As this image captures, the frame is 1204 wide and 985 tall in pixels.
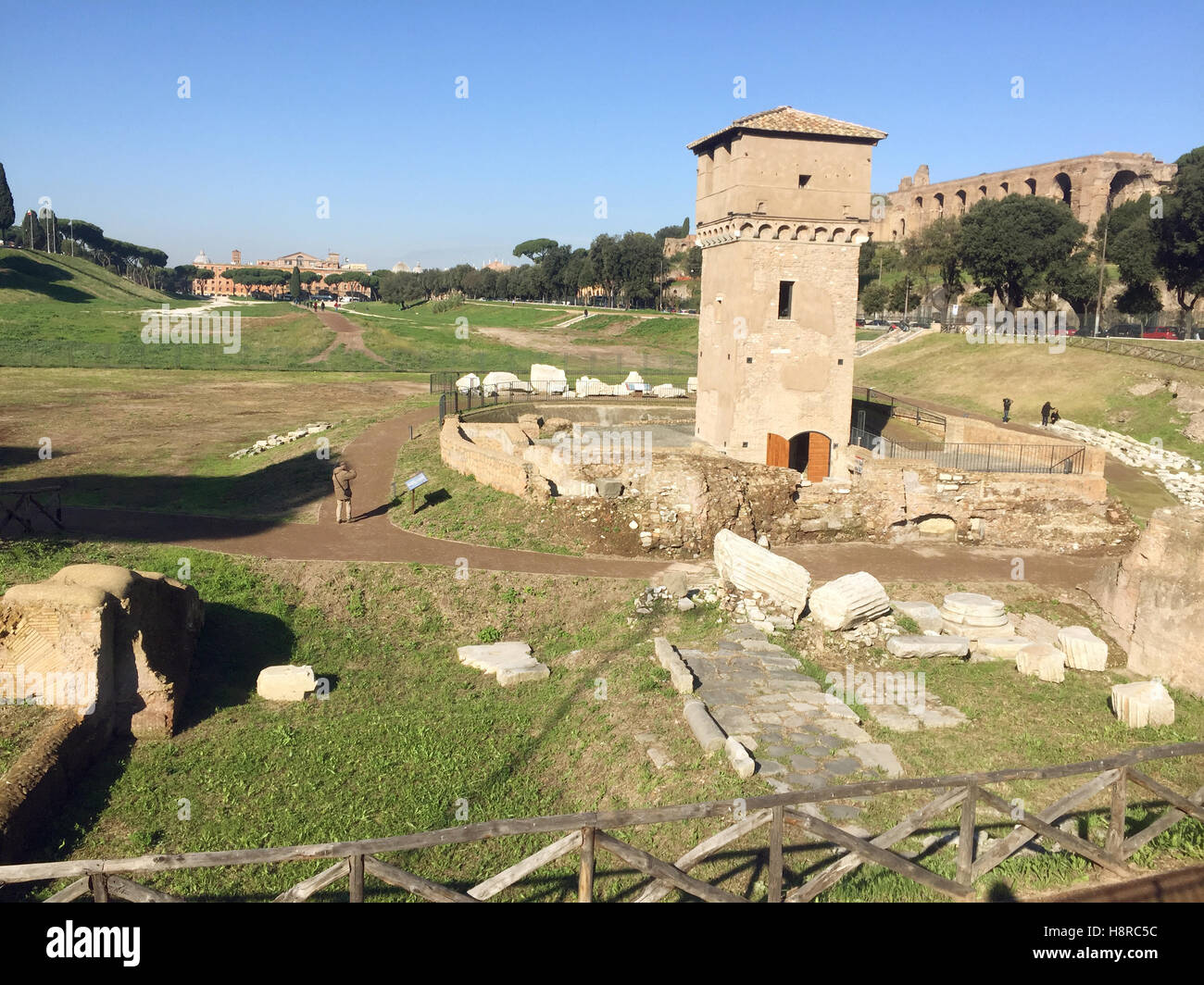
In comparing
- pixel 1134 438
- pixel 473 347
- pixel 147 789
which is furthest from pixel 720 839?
pixel 473 347

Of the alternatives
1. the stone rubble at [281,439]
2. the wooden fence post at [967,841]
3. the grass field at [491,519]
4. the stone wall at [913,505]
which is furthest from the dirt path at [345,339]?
the wooden fence post at [967,841]

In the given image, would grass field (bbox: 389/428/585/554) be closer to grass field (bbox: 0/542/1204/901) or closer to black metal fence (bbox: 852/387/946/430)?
grass field (bbox: 0/542/1204/901)

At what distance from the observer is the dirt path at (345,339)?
54250 millimetres

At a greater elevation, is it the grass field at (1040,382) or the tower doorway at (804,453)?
the grass field at (1040,382)

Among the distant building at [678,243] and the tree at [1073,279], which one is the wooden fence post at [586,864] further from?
the distant building at [678,243]

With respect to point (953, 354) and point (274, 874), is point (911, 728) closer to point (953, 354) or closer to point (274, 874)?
point (274, 874)

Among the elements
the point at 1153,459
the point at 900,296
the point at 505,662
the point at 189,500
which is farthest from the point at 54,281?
the point at 1153,459

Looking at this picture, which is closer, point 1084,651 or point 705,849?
point 705,849

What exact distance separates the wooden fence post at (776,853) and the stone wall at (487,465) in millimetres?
13999

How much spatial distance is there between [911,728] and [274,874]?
25.9 feet

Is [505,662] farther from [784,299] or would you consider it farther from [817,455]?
[784,299]

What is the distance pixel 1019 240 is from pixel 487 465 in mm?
44192

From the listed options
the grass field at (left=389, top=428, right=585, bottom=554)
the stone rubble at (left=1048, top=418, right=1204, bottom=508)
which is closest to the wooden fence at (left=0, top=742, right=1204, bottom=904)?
the grass field at (left=389, top=428, right=585, bottom=554)

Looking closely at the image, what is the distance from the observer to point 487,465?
2211 centimetres
